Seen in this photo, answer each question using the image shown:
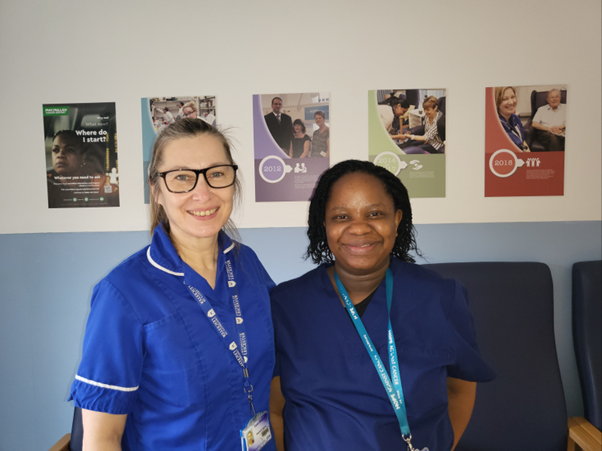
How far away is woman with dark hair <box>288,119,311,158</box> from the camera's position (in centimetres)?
196

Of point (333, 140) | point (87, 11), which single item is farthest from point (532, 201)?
point (87, 11)

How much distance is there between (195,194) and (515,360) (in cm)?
157

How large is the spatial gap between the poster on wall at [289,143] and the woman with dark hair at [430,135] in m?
0.41

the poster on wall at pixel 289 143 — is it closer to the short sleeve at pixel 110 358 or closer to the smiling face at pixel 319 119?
the smiling face at pixel 319 119

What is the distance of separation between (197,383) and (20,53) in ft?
6.35

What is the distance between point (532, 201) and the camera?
1.96 metres

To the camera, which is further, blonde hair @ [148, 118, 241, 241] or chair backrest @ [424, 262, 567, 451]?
chair backrest @ [424, 262, 567, 451]

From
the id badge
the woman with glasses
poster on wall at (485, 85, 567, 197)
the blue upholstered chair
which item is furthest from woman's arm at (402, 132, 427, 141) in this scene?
the id badge

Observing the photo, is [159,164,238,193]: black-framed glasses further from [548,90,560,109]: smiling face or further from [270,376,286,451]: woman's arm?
[548,90,560,109]: smiling face

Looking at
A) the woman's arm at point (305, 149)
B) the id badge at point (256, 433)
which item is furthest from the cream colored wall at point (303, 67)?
the id badge at point (256, 433)

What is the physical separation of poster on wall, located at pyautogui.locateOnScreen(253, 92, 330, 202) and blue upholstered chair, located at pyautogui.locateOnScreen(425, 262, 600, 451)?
758 millimetres

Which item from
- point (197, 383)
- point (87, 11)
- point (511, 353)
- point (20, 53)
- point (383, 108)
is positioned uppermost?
point (87, 11)

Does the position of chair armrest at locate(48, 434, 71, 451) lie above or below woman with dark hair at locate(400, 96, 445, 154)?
below

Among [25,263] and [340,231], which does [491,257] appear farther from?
[25,263]
